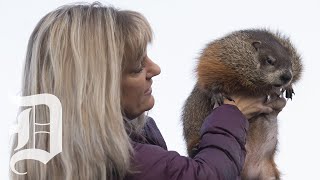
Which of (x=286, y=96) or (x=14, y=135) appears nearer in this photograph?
(x=14, y=135)

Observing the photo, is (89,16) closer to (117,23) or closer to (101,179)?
(117,23)

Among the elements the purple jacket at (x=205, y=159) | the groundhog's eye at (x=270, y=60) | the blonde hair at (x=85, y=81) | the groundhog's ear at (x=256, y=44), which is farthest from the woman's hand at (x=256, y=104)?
the blonde hair at (x=85, y=81)

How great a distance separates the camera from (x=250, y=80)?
3.59 metres

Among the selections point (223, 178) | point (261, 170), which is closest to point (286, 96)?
point (261, 170)

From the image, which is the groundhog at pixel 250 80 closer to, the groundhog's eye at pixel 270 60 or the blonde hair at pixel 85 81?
the groundhog's eye at pixel 270 60

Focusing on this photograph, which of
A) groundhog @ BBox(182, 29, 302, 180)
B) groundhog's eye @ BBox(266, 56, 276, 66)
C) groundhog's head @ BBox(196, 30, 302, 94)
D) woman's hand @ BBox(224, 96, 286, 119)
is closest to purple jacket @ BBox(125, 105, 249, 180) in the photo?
woman's hand @ BBox(224, 96, 286, 119)

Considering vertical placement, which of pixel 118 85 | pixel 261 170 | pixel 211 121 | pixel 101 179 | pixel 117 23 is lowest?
pixel 261 170

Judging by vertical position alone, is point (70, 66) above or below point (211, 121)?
above

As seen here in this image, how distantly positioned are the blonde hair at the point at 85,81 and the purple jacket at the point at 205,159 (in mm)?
75

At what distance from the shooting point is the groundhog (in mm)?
3482

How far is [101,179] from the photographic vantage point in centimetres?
215

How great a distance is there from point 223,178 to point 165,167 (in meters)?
0.26

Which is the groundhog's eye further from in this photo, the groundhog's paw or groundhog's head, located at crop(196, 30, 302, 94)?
the groundhog's paw

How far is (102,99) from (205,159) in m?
Answer: 0.53
